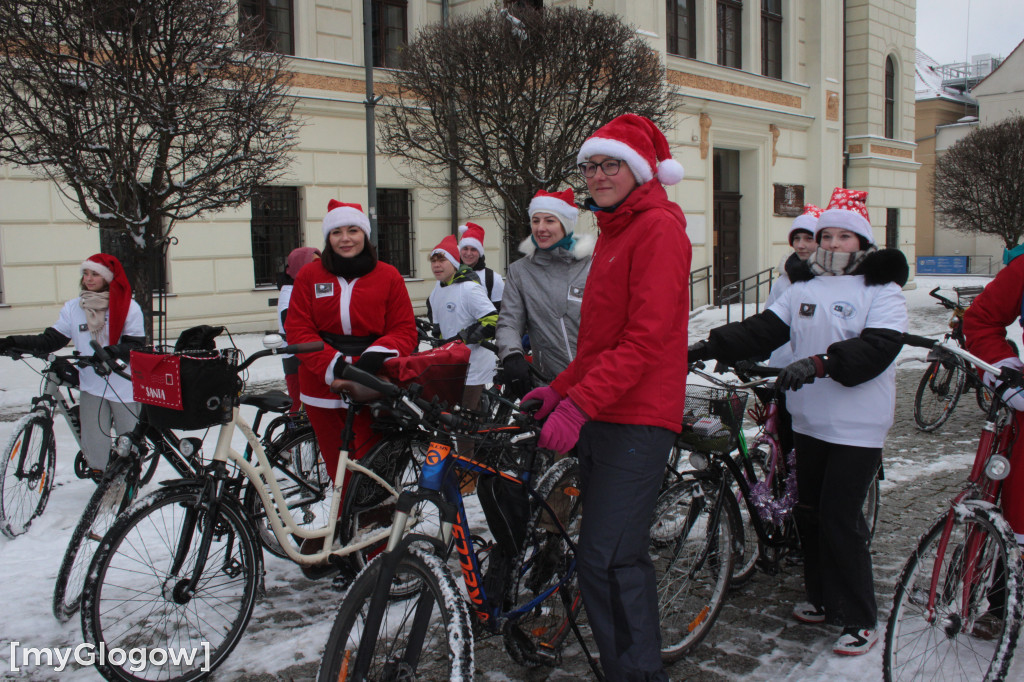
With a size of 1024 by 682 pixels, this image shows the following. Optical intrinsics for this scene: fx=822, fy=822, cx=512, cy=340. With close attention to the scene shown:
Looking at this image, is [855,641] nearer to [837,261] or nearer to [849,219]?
[837,261]

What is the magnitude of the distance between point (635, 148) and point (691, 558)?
1.62 metres

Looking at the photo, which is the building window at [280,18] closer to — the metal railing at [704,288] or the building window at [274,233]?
the building window at [274,233]

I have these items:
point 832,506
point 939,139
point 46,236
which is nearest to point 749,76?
point 46,236

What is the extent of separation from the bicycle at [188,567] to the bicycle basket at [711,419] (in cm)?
153

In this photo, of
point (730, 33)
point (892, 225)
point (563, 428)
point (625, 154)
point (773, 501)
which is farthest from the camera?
point (892, 225)

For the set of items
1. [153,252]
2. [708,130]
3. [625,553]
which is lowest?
[625,553]

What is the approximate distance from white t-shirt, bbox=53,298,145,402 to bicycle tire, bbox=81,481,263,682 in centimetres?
215

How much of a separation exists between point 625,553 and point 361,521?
1573mm

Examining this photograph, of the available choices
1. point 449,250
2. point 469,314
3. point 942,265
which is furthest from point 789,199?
point 942,265

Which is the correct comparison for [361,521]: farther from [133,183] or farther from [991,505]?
[133,183]

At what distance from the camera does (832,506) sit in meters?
3.30

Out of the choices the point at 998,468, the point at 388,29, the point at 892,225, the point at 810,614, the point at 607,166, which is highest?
the point at 388,29

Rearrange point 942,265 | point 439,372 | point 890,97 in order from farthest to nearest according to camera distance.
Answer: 1. point 942,265
2. point 890,97
3. point 439,372

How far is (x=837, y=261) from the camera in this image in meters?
3.37
